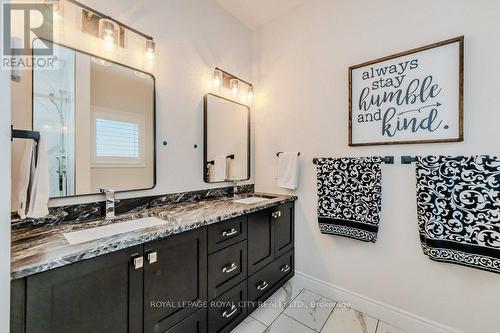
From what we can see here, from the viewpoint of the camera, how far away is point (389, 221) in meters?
1.73

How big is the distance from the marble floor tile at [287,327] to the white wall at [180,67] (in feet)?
4.15

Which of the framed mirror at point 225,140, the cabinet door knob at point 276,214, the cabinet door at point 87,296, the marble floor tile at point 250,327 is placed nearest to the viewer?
the cabinet door at point 87,296

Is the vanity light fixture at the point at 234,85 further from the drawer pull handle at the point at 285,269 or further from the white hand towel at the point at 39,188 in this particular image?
the drawer pull handle at the point at 285,269

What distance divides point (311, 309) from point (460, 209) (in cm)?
133

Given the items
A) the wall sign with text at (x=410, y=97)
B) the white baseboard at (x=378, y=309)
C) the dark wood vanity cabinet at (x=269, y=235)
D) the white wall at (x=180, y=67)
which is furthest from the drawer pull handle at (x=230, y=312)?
the wall sign with text at (x=410, y=97)

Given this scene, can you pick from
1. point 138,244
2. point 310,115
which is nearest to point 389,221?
point 310,115

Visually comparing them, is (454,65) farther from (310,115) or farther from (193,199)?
(193,199)

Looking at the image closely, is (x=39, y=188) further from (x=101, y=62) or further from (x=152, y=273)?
A: (x=101, y=62)

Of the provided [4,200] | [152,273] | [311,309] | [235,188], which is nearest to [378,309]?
[311,309]

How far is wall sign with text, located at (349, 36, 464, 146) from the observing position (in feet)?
4.85

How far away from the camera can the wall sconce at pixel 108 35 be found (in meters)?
1.41

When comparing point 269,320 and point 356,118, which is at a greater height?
point 356,118

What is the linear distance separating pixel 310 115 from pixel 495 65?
1.22 meters

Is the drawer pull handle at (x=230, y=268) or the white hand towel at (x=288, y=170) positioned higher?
the white hand towel at (x=288, y=170)
